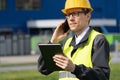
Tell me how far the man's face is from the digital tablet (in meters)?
0.36

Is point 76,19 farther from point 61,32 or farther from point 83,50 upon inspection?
point 61,32

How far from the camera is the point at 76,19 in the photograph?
420 centimetres

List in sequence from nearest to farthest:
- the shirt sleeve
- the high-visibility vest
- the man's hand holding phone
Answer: the shirt sleeve → the high-visibility vest → the man's hand holding phone

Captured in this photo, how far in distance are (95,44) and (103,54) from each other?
0.51ft

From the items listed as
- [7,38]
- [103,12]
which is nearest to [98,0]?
[103,12]

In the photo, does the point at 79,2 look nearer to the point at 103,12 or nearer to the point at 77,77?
the point at 77,77

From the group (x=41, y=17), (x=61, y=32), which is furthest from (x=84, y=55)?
(x=41, y=17)

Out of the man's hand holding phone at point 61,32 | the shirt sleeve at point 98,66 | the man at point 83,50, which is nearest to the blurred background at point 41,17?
the man's hand holding phone at point 61,32

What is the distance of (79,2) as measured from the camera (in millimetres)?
4211

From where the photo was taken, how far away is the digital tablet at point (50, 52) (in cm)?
388

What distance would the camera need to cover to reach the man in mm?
3897

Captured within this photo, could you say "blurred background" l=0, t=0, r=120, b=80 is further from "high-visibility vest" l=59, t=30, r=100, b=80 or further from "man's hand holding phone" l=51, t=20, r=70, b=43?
"high-visibility vest" l=59, t=30, r=100, b=80

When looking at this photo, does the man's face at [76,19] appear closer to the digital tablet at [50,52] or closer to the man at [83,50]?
the man at [83,50]

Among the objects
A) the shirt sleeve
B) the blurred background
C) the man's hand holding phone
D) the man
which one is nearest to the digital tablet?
the man
